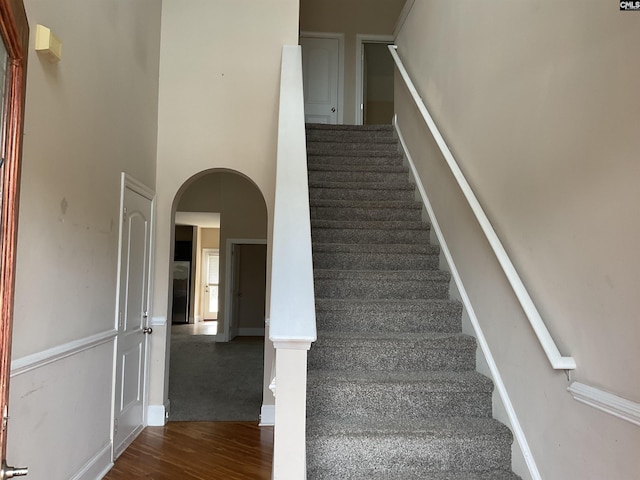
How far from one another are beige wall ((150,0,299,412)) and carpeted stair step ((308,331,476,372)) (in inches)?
71.2

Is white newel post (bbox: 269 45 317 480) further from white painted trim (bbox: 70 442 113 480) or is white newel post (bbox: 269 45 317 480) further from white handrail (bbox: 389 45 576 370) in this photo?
white painted trim (bbox: 70 442 113 480)

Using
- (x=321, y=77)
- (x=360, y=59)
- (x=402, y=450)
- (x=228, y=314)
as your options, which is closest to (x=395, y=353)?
(x=402, y=450)

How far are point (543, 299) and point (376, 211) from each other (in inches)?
79.1

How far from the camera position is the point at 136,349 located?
11.4 feet

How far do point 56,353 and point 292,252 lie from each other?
1.40 meters

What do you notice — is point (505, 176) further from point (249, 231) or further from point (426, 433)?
point (249, 231)

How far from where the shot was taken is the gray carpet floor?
4105 mm

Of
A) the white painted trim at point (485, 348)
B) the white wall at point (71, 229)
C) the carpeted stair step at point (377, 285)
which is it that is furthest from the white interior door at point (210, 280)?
the carpeted stair step at point (377, 285)

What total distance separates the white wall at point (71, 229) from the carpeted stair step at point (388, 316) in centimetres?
143

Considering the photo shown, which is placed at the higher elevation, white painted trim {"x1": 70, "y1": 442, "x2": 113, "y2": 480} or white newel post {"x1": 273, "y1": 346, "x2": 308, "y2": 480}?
white newel post {"x1": 273, "y1": 346, "x2": 308, "y2": 480}

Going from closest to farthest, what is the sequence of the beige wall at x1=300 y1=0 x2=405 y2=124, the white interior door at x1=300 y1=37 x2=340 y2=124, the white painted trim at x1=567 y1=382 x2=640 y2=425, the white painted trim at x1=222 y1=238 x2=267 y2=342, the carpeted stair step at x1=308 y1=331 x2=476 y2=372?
the white painted trim at x1=567 y1=382 x2=640 y2=425, the carpeted stair step at x1=308 y1=331 x2=476 y2=372, the beige wall at x1=300 y1=0 x2=405 y2=124, the white interior door at x1=300 y1=37 x2=340 y2=124, the white painted trim at x1=222 y1=238 x2=267 y2=342

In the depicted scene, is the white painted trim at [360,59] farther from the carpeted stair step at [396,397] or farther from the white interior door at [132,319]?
the carpeted stair step at [396,397]

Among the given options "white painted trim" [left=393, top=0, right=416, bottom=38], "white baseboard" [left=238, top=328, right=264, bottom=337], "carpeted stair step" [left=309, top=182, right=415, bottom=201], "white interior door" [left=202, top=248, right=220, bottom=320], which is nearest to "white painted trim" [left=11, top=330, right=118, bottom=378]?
"carpeted stair step" [left=309, top=182, right=415, bottom=201]

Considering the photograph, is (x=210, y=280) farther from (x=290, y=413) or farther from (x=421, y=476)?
(x=290, y=413)
